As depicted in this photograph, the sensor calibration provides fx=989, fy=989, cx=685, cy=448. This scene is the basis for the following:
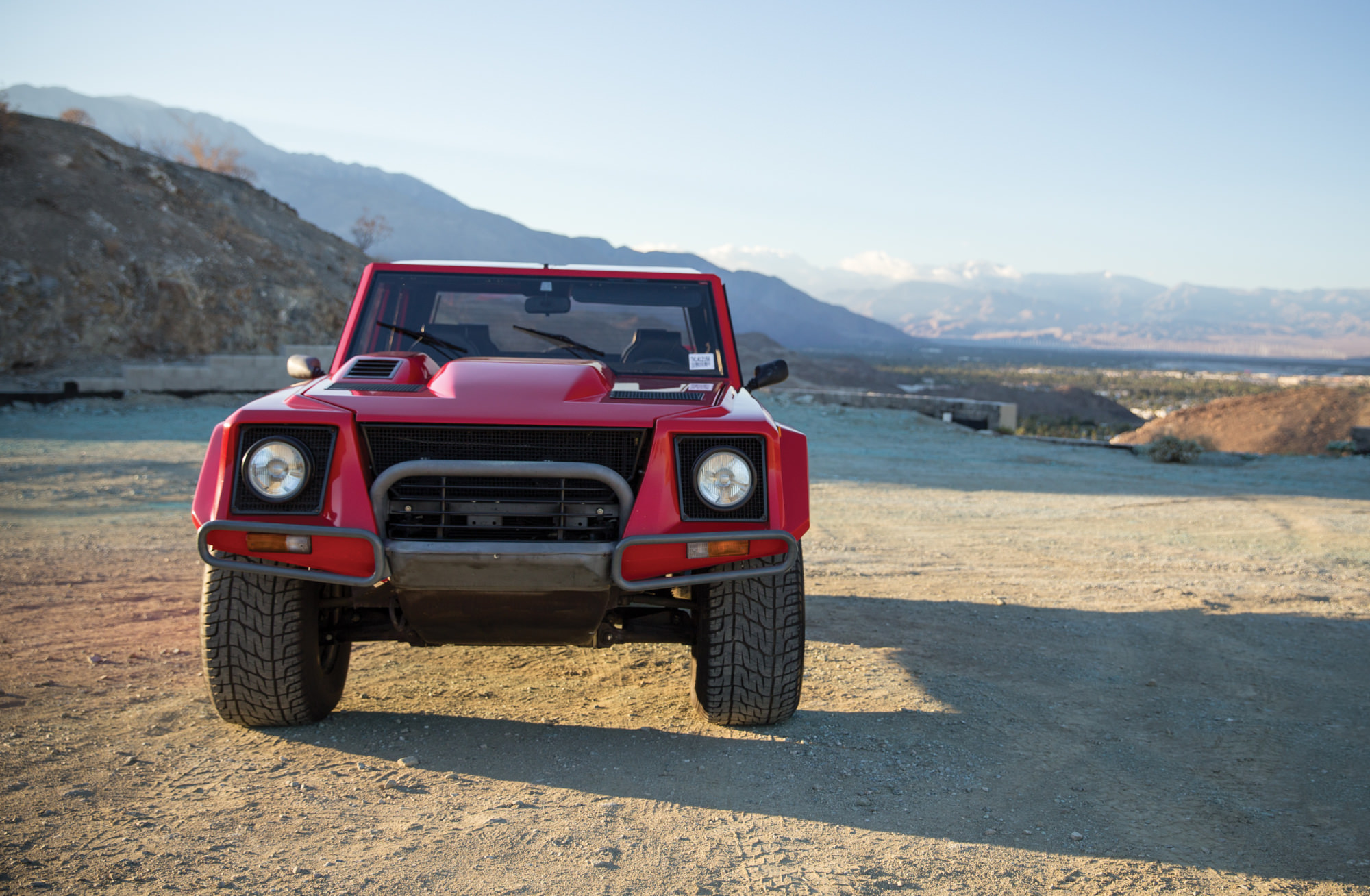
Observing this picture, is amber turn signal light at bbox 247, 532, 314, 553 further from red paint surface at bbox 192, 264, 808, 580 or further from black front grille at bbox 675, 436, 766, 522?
black front grille at bbox 675, 436, 766, 522

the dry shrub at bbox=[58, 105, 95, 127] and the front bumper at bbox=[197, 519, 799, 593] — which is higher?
the dry shrub at bbox=[58, 105, 95, 127]

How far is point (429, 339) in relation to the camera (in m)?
4.65

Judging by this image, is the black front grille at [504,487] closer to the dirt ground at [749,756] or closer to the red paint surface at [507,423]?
the red paint surface at [507,423]

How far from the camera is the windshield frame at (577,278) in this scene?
468cm

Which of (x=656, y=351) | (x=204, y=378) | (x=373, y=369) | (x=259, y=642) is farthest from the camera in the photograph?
(x=204, y=378)

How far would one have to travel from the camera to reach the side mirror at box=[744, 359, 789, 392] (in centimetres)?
492

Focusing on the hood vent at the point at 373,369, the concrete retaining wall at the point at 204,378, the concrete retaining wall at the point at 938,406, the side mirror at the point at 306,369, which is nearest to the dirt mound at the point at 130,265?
the concrete retaining wall at the point at 204,378

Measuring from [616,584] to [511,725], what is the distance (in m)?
1.17

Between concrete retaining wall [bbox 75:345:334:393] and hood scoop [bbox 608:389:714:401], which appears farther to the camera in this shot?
concrete retaining wall [bbox 75:345:334:393]

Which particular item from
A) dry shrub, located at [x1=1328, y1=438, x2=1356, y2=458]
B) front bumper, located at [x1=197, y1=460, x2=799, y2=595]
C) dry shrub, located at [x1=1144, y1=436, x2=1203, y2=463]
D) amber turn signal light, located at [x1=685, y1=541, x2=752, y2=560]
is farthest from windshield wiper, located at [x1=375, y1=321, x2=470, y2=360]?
dry shrub, located at [x1=1328, y1=438, x2=1356, y2=458]

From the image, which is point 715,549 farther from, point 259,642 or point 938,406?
point 938,406

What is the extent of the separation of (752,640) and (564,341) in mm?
1750

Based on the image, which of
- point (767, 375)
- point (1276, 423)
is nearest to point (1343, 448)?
point (1276, 423)

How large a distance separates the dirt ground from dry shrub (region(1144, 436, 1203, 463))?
12.3 metres
